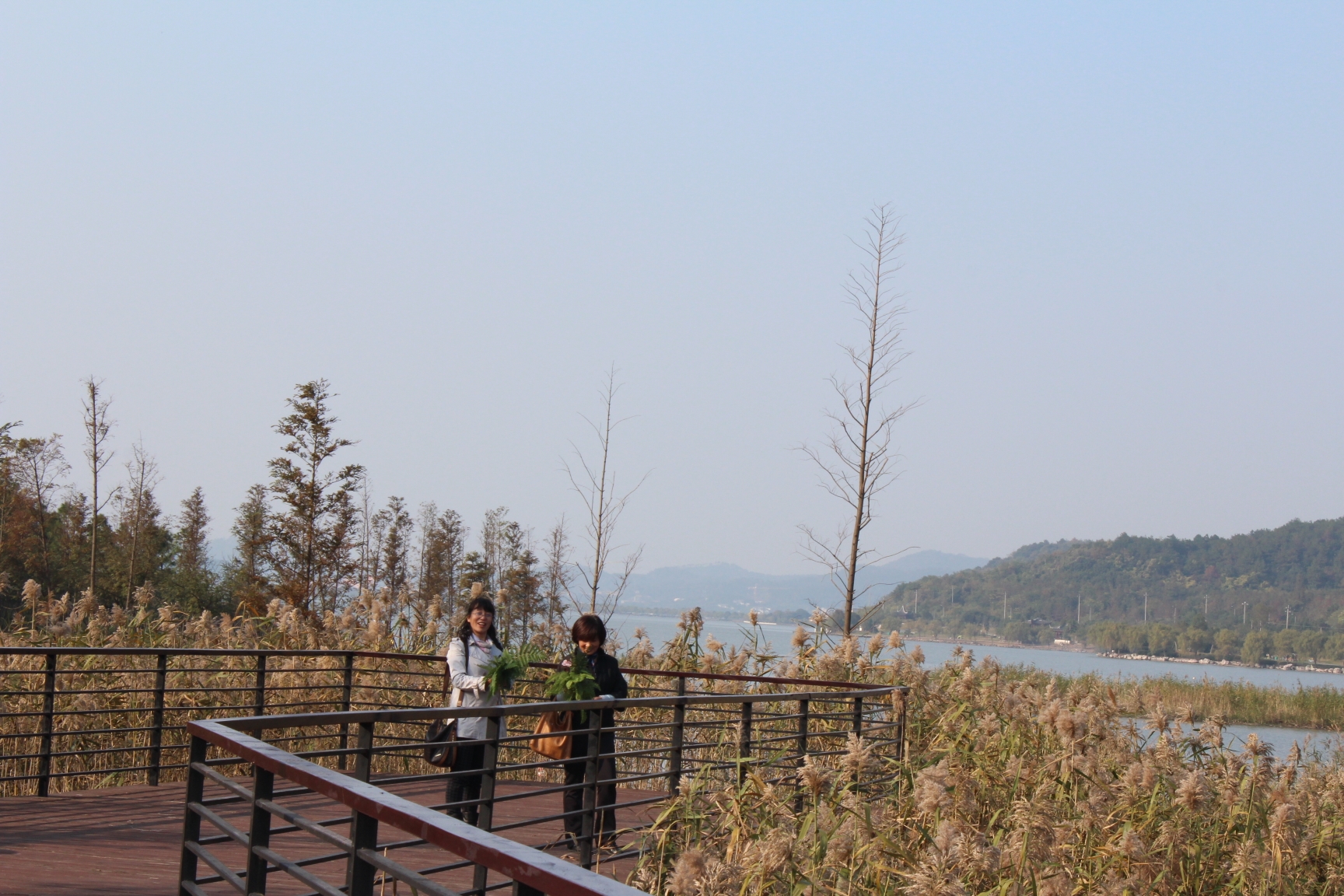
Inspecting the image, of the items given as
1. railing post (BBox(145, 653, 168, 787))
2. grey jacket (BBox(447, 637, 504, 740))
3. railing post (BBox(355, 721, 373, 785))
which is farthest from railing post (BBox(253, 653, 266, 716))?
railing post (BBox(355, 721, 373, 785))

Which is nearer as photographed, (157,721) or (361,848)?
(361,848)

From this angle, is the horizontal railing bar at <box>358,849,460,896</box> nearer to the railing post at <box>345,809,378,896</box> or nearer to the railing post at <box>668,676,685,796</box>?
the railing post at <box>345,809,378,896</box>

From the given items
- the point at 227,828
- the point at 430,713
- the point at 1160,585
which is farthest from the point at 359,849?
the point at 1160,585

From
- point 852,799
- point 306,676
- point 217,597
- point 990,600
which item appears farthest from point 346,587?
point 990,600

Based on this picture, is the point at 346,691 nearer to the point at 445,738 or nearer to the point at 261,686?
the point at 261,686

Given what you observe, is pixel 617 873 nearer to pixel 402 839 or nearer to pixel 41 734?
pixel 402 839

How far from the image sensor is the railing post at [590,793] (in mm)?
5918

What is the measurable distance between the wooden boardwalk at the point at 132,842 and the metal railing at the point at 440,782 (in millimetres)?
45

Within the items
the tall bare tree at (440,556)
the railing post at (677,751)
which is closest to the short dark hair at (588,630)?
the railing post at (677,751)

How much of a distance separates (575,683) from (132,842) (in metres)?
2.74

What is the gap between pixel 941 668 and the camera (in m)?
12.7

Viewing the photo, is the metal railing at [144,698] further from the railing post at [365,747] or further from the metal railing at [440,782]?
the railing post at [365,747]

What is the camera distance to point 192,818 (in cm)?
414

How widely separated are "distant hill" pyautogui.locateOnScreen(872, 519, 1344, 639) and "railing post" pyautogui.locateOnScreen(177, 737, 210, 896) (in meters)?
130
